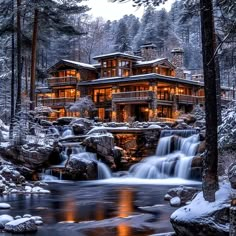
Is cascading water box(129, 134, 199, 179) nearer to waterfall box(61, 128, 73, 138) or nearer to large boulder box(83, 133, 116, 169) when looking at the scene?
large boulder box(83, 133, 116, 169)

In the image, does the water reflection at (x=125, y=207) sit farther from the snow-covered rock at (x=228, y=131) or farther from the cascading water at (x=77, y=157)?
the cascading water at (x=77, y=157)

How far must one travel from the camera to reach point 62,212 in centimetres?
1536

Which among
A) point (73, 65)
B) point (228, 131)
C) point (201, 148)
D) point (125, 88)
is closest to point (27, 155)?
point (201, 148)

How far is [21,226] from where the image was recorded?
38.2 feet

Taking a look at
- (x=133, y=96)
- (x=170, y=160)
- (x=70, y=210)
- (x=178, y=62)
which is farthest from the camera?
(x=178, y=62)

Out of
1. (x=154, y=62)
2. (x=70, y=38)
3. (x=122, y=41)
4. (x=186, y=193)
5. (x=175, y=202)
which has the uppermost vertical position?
(x=70, y=38)

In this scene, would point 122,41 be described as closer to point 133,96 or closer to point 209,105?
point 133,96

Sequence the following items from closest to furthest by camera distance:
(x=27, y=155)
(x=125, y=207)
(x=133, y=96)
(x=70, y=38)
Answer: (x=125, y=207), (x=27, y=155), (x=133, y=96), (x=70, y=38)

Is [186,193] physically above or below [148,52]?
below

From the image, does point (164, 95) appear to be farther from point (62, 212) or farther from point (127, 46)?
point (62, 212)

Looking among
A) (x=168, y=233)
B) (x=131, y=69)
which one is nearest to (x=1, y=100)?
(x=131, y=69)

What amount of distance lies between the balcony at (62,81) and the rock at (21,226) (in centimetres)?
4495

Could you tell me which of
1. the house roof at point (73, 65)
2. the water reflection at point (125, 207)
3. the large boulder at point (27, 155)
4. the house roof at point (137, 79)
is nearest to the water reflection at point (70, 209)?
the water reflection at point (125, 207)

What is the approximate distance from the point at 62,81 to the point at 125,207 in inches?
1665
